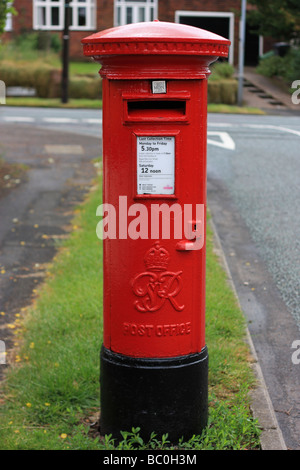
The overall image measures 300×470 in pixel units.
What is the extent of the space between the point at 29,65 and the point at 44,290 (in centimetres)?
2431

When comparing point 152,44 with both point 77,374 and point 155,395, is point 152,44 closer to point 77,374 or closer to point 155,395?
point 155,395

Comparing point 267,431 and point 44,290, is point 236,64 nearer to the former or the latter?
point 44,290

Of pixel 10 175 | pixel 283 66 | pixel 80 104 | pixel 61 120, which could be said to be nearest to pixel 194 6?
pixel 283 66

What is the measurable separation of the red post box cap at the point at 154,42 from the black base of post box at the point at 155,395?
1512 mm

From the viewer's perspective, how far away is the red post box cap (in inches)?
133

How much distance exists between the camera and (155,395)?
3756 millimetres

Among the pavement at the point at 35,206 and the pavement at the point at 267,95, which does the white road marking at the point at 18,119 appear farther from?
the pavement at the point at 267,95

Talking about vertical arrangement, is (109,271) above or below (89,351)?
above

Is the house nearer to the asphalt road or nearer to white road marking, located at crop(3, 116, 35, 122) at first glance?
white road marking, located at crop(3, 116, 35, 122)

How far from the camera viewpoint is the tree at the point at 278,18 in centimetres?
2889

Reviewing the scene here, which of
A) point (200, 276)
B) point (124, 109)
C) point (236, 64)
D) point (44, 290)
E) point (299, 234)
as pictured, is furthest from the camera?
point (236, 64)

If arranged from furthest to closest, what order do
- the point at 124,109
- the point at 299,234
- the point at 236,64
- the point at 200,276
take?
1. the point at 236,64
2. the point at 299,234
3. the point at 200,276
4. the point at 124,109

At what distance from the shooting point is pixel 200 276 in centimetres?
378

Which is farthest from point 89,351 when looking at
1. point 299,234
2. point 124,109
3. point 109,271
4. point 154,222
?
point 299,234
